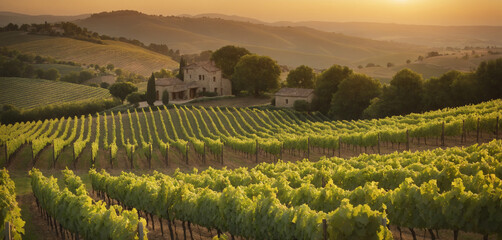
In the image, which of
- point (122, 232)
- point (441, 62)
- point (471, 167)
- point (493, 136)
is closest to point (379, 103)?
point (493, 136)

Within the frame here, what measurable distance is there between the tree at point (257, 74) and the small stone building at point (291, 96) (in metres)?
8.91

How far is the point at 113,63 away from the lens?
145125 mm

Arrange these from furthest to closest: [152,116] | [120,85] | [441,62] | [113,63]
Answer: [113,63], [441,62], [120,85], [152,116]

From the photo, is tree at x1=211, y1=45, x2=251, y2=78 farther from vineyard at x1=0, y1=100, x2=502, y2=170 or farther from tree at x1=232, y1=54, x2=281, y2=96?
vineyard at x1=0, y1=100, x2=502, y2=170

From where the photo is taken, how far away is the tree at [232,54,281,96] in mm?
73812

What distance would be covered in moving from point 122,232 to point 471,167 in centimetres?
1222

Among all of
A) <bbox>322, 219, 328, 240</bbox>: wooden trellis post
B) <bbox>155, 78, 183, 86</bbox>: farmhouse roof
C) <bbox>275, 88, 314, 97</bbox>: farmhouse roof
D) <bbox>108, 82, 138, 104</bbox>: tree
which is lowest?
<bbox>108, 82, 138, 104</bbox>: tree

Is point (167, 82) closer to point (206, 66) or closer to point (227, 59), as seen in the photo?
point (206, 66)

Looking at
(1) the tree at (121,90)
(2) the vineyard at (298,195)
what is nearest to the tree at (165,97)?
(1) the tree at (121,90)

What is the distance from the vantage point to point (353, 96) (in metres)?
58.3

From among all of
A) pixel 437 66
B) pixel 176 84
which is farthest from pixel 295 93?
pixel 437 66

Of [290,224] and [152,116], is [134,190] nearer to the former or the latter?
[290,224]

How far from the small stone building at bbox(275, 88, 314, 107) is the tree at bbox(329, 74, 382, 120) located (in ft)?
18.5

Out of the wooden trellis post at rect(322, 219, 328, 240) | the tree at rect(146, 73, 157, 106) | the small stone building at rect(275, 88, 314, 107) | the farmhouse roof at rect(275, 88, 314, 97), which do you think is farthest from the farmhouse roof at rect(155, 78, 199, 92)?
the wooden trellis post at rect(322, 219, 328, 240)
